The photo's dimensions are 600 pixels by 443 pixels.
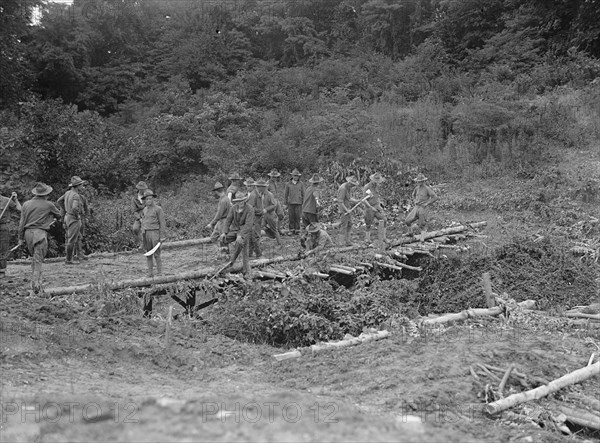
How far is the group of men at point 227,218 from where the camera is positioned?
11102 millimetres

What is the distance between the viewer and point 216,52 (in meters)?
34.7

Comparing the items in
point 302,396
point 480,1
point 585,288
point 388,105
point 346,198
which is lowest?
point 585,288

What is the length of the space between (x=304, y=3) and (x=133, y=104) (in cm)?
1155

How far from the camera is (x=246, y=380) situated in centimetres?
783

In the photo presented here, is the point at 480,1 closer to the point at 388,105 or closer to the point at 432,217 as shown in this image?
the point at 388,105

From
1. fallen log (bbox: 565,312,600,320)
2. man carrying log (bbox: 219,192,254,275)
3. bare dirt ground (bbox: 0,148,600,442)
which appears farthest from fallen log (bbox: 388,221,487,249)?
bare dirt ground (bbox: 0,148,600,442)

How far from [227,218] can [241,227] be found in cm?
63

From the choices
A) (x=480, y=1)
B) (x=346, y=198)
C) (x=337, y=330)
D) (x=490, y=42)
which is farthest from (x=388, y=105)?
(x=337, y=330)

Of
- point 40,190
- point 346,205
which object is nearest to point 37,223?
point 40,190

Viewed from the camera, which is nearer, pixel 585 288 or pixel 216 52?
pixel 585 288

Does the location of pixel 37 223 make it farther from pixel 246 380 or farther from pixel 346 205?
pixel 346 205

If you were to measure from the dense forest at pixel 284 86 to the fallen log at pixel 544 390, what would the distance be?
13.7m

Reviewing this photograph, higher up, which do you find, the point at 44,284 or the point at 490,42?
the point at 490,42

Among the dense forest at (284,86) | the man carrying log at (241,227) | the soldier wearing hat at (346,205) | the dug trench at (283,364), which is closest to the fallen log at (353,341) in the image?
the dug trench at (283,364)
